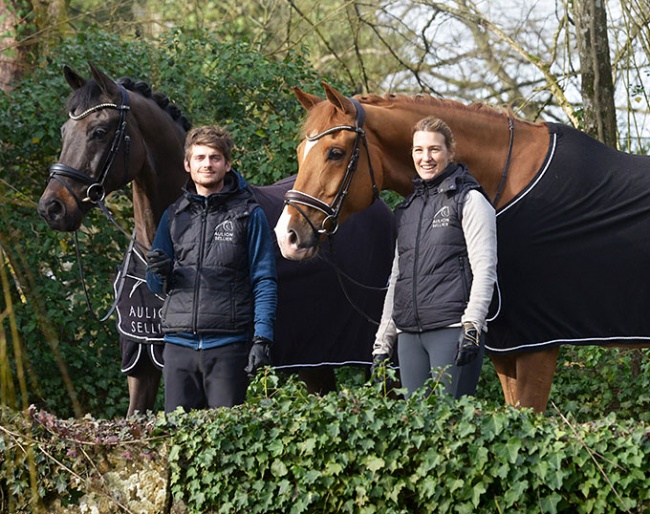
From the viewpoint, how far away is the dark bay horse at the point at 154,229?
5.27 m

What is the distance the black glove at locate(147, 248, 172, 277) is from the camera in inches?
181

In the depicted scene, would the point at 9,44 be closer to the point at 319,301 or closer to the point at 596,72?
the point at 319,301

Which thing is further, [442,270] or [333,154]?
[333,154]

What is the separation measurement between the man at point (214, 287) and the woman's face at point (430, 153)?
0.80 metres

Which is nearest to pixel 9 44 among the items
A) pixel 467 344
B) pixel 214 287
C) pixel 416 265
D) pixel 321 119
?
pixel 321 119

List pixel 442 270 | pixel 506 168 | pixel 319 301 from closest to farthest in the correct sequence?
1. pixel 442 270
2. pixel 506 168
3. pixel 319 301

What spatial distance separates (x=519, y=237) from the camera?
500 centimetres

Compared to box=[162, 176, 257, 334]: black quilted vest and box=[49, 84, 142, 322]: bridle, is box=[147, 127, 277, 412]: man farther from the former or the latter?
box=[49, 84, 142, 322]: bridle

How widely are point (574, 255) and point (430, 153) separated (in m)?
1.07

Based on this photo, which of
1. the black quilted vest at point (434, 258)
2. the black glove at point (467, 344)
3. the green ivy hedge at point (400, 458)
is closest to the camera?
the green ivy hedge at point (400, 458)

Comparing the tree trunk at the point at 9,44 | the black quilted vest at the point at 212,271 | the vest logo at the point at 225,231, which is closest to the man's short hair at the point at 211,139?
the black quilted vest at the point at 212,271

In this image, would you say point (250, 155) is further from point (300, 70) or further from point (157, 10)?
point (157, 10)

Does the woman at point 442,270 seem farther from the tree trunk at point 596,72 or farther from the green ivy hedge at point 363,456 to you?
the tree trunk at point 596,72

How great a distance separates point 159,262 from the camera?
15.1 ft
